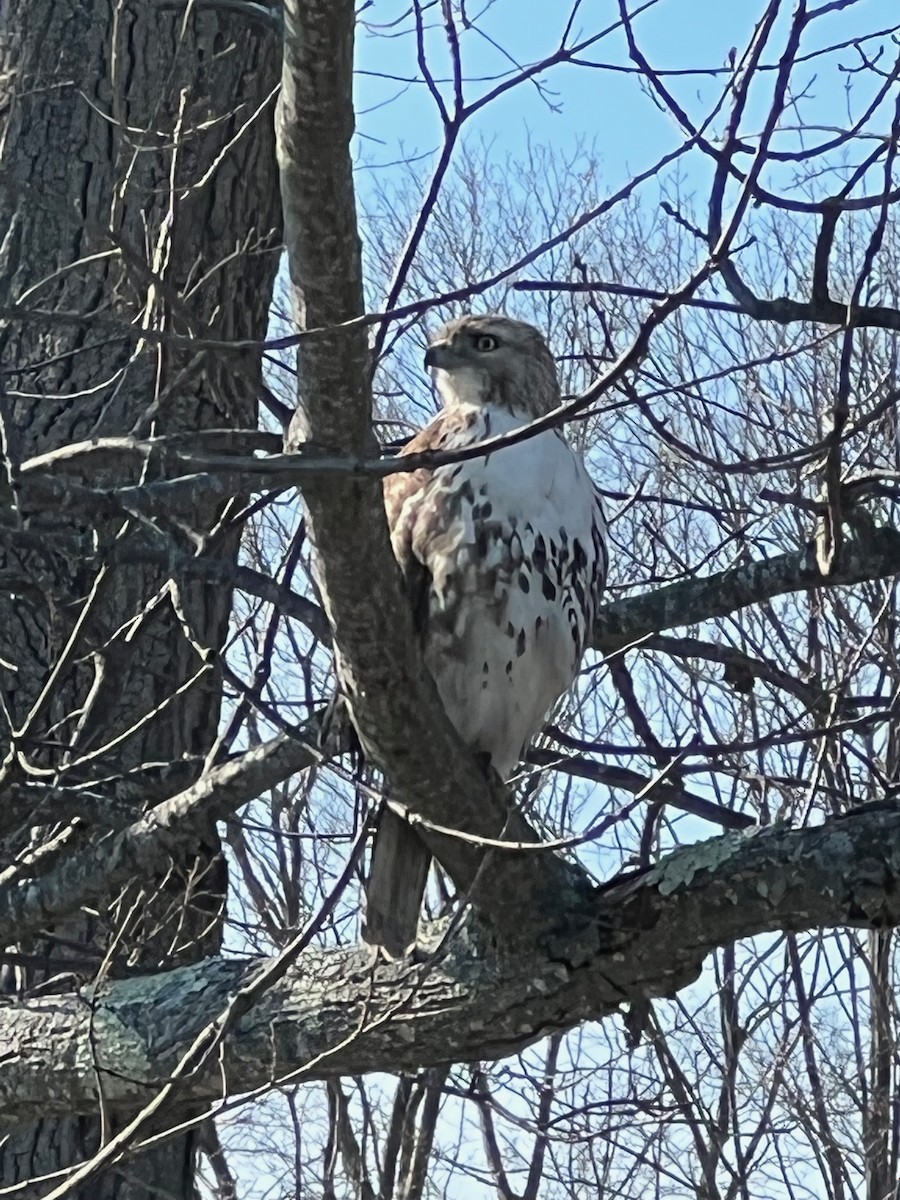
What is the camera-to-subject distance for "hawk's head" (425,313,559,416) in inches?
175

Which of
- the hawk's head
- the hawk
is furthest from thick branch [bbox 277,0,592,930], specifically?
the hawk's head

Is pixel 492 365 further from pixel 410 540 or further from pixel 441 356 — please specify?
pixel 410 540

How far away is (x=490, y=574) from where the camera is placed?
4.02 meters

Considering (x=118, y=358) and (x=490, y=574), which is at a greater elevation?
(x=118, y=358)

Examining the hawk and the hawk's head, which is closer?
the hawk

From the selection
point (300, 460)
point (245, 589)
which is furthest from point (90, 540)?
point (300, 460)

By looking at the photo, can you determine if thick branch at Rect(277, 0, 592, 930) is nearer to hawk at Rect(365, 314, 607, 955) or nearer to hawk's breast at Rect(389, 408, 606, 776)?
hawk at Rect(365, 314, 607, 955)

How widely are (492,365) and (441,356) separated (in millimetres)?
138

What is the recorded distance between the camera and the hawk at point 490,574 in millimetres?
4000

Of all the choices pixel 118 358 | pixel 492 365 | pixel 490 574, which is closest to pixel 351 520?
pixel 490 574

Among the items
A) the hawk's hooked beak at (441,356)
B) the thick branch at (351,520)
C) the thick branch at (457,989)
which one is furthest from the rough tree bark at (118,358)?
the thick branch at (351,520)

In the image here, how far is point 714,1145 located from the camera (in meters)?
6.80

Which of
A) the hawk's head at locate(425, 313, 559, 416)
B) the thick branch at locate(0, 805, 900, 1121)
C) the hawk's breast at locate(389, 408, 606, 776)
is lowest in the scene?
the thick branch at locate(0, 805, 900, 1121)

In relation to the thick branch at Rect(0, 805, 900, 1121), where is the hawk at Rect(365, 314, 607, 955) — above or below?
above
